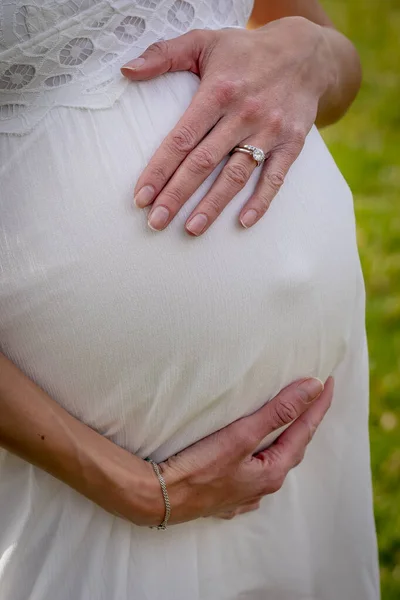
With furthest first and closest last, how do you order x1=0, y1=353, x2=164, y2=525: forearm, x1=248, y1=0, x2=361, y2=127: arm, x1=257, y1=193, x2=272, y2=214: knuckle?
x1=248, y1=0, x2=361, y2=127: arm
x1=257, y1=193, x2=272, y2=214: knuckle
x1=0, y1=353, x2=164, y2=525: forearm

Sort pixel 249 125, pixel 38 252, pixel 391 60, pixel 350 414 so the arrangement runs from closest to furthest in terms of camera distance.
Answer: pixel 38 252, pixel 249 125, pixel 350 414, pixel 391 60

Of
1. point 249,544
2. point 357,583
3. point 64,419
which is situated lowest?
point 357,583

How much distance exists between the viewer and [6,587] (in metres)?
1.26

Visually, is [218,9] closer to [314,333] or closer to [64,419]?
[314,333]

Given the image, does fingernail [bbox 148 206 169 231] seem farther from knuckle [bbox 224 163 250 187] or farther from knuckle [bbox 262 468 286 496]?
knuckle [bbox 262 468 286 496]

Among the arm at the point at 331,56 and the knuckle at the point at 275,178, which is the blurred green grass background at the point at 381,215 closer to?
the arm at the point at 331,56

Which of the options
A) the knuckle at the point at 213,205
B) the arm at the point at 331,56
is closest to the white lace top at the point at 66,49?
the knuckle at the point at 213,205

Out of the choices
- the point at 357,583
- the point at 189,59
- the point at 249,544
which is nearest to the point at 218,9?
the point at 189,59

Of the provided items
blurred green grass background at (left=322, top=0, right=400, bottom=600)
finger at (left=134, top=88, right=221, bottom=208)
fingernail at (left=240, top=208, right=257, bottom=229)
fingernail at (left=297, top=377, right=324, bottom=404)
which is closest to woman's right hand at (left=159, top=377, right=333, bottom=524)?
fingernail at (left=297, top=377, right=324, bottom=404)

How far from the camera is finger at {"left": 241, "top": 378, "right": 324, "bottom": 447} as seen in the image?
1.30m

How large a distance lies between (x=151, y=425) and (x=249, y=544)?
1.17ft

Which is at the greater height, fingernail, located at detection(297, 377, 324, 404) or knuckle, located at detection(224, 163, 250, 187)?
knuckle, located at detection(224, 163, 250, 187)

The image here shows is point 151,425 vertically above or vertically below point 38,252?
below

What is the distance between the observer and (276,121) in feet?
4.33
